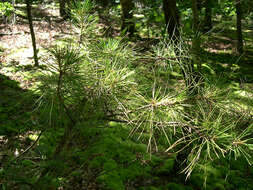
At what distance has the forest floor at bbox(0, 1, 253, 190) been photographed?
1942 mm

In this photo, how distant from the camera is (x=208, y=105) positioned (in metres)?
1.36

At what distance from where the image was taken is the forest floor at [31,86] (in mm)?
1942

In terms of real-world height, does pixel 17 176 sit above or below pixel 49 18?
below

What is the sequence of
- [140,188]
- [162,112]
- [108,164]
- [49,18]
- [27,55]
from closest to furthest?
[162,112] → [140,188] → [108,164] → [27,55] → [49,18]

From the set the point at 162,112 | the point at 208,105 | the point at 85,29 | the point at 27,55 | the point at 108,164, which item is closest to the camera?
the point at 162,112

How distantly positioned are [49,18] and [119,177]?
368 inches

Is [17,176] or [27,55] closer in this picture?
[17,176]

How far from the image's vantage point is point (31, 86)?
4.80m

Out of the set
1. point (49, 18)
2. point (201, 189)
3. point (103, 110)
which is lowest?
point (201, 189)

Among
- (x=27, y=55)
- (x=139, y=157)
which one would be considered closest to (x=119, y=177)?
(x=139, y=157)

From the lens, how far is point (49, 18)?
10.5m

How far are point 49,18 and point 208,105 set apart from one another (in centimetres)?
1056

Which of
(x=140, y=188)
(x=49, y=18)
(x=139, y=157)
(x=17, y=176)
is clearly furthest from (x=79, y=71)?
(x=49, y=18)

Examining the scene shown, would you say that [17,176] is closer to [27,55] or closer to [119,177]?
[119,177]
